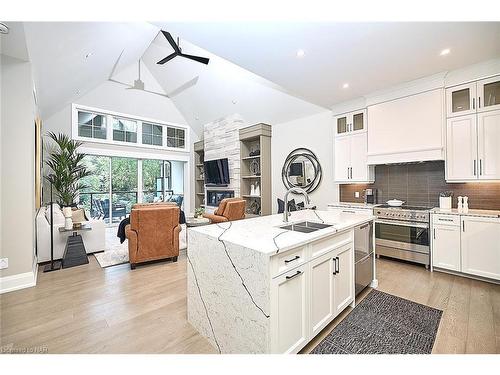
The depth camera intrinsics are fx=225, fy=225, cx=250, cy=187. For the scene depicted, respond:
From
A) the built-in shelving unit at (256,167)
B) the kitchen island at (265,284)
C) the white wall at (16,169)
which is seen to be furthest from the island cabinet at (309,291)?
the built-in shelving unit at (256,167)

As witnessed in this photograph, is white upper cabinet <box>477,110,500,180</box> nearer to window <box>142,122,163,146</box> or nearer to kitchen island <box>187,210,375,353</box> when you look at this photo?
kitchen island <box>187,210,375,353</box>

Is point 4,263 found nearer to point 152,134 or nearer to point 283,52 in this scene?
point 283,52

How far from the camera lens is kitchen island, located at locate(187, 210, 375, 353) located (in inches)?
55.1

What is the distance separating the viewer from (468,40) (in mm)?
2500

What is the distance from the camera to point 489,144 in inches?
114

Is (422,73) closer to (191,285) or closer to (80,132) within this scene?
(191,285)

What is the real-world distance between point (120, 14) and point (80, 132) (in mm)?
5820

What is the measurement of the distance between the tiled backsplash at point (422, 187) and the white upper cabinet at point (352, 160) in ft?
0.88

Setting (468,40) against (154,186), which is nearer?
(468,40)

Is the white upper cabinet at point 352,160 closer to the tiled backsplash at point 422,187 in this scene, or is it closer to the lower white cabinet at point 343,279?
the tiled backsplash at point 422,187

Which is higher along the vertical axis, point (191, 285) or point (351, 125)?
point (351, 125)

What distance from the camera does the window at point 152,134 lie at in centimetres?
712

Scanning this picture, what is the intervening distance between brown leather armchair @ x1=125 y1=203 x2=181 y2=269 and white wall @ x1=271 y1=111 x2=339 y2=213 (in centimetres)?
293
